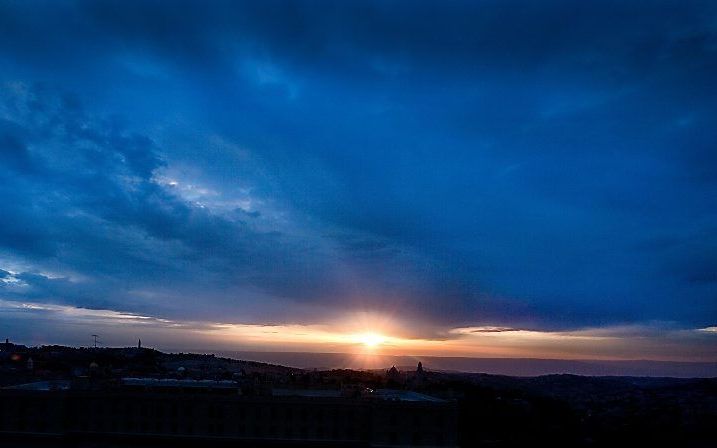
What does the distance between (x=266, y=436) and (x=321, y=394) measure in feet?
25.3

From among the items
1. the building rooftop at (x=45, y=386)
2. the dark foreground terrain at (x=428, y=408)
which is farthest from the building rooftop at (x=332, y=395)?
the building rooftop at (x=45, y=386)

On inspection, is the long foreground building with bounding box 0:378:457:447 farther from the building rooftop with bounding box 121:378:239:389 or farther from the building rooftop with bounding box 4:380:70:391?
the building rooftop with bounding box 4:380:70:391

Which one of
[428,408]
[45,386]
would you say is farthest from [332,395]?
[45,386]

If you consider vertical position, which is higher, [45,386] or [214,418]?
[45,386]

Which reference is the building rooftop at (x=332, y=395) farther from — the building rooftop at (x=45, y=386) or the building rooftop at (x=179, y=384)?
the building rooftop at (x=45, y=386)

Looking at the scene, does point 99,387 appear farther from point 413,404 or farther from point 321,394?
point 413,404

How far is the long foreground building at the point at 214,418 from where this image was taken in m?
59.2

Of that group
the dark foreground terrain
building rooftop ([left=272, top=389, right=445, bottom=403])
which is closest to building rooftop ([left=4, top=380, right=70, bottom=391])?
the dark foreground terrain

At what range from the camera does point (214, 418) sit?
6138 cm

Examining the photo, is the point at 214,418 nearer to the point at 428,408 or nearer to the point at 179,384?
the point at 179,384

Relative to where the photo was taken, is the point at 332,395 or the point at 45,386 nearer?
the point at 332,395

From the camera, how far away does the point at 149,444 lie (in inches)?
2399

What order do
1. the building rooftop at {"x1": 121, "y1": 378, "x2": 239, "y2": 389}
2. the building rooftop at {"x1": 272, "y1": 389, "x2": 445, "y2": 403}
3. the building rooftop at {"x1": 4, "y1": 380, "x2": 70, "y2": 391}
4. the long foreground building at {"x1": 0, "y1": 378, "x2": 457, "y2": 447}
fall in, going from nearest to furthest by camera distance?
the long foreground building at {"x1": 0, "y1": 378, "x2": 457, "y2": 447} < the building rooftop at {"x1": 272, "y1": 389, "x2": 445, "y2": 403} < the building rooftop at {"x1": 121, "y1": 378, "x2": 239, "y2": 389} < the building rooftop at {"x1": 4, "y1": 380, "x2": 70, "y2": 391}

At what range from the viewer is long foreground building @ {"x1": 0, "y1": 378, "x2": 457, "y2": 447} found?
194 feet
